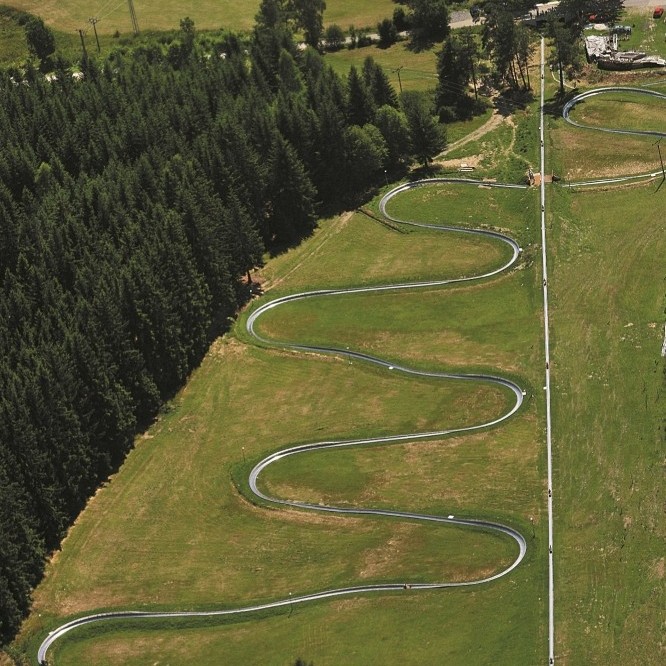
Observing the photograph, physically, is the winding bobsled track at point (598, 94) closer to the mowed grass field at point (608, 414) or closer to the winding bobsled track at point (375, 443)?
the mowed grass field at point (608, 414)

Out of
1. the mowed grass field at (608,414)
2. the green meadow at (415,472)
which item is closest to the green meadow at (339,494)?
the green meadow at (415,472)

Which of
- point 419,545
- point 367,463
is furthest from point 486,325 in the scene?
point 419,545

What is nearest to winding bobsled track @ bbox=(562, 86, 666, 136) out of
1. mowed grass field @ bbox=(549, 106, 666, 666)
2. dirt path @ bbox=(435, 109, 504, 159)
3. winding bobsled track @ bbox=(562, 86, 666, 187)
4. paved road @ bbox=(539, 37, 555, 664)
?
winding bobsled track @ bbox=(562, 86, 666, 187)

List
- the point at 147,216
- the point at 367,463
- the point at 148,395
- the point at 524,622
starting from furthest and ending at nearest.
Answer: the point at 147,216, the point at 148,395, the point at 367,463, the point at 524,622

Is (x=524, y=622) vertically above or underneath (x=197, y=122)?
underneath

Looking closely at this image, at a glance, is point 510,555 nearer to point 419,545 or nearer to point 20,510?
point 419,545
